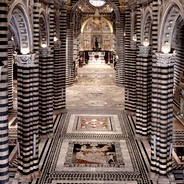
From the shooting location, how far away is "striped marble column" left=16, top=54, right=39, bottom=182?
14656 mm

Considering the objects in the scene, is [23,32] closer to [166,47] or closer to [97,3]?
[166,47]

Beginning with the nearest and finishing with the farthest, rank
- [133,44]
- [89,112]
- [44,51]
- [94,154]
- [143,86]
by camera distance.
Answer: [94,154] → [44,51] → [143,86] → [133,44] → [89,112]

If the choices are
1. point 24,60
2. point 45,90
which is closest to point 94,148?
point 45,90

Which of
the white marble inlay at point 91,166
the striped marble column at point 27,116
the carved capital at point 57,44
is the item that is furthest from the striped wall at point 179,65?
the striped marble column at point 27,116

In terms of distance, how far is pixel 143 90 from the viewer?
19453mm

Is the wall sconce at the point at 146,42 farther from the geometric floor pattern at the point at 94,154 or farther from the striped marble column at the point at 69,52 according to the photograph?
the striped marble column at the point at 69,52

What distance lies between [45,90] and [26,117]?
4.96 metres

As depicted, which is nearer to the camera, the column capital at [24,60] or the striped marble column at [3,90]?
the striped marble column at [3,90]

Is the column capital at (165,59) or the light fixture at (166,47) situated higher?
the light fixture at (166,47)

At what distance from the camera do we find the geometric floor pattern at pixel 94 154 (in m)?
15.2

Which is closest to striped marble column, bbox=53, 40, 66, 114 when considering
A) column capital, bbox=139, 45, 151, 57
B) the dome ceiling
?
column capital, bbox=139, 45, 151, 57

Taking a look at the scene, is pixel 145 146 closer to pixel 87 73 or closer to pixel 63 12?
pixel 63 12

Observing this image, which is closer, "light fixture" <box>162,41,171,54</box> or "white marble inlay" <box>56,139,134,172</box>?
"light fixture" <box>162,41,171,54</box>

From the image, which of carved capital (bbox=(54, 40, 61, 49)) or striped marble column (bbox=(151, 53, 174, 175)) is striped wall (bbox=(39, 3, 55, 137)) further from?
striped marble column (bbox=(151, 53, 174, 175))
